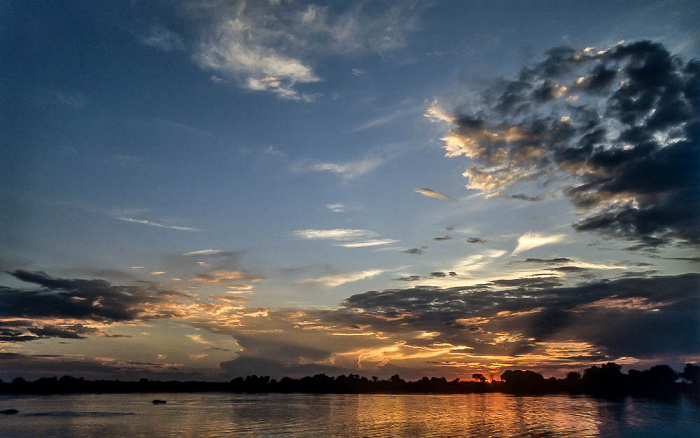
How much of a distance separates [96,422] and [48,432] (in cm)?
2334

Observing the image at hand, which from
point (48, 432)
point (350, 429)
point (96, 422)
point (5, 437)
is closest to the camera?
point (5, 437)

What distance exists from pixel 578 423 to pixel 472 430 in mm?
35266

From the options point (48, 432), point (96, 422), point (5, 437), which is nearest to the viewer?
point (5, 437)

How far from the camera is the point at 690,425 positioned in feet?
386

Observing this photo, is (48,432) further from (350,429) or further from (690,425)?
(690,425)

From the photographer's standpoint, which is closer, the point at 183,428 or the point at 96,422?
the point at 183,428

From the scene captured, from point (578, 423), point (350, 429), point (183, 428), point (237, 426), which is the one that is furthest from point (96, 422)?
point (578, 423)

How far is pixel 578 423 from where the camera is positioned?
11712 centimetres

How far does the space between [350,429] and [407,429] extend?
1259 centimetres

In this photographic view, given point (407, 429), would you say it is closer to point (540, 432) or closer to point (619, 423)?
point (540, 432)

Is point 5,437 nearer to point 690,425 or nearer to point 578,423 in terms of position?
point 578,423

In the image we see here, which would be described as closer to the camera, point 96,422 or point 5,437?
point 5,437

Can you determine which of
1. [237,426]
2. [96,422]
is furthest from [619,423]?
[96,422]

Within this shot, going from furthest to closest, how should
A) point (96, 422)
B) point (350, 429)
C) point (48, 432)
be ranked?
point (96, 422) < point (350, 429) < point (48, 432)
